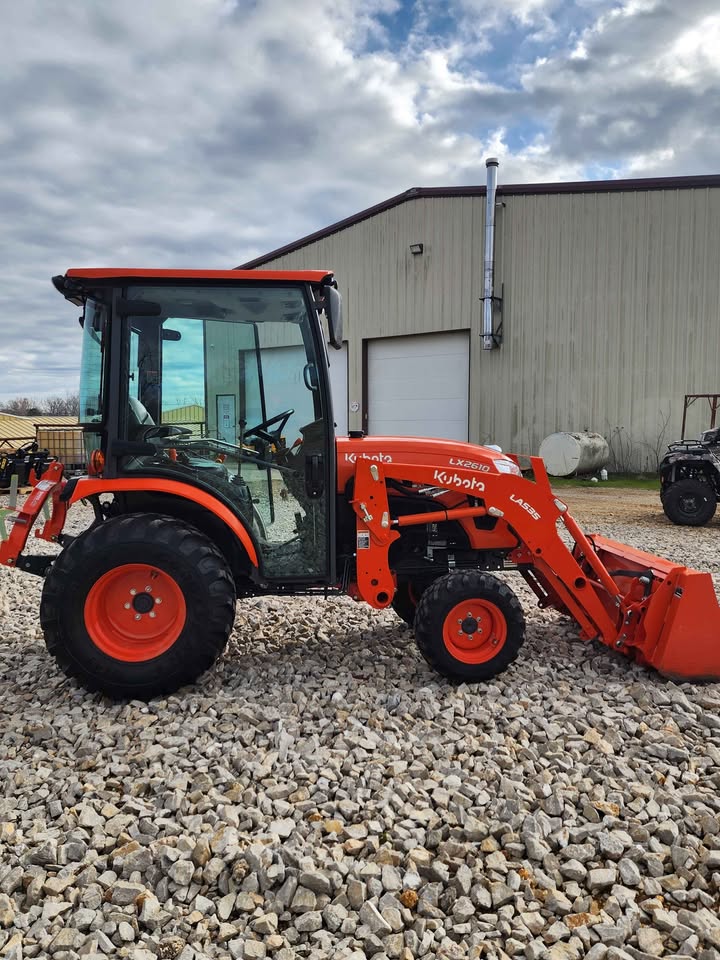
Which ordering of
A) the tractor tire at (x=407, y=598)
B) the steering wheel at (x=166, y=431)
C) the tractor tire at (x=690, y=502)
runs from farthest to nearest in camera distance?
the tractor tire at (x=690, y=502) → the tractor tire at (x=407, y=598) → the steering wheel at (x=166, y=431)

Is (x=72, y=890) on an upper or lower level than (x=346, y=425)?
lower

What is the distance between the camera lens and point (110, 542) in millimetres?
3658

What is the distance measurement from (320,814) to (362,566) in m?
1.54

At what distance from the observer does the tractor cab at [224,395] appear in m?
3.84

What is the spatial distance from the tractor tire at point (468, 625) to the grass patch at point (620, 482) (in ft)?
39.0

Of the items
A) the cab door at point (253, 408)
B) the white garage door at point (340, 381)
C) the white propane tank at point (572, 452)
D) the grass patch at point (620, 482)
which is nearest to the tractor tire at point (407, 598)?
the cab door at point (253, 408)

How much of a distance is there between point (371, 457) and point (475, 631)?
1181mm

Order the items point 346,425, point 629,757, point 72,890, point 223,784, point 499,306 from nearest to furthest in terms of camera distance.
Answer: point 72,890, point 223,784, point 629,757, point 499,306, point 346,425

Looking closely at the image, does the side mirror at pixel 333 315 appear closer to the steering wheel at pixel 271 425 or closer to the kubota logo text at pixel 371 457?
the steering wheel at pixel 271 425

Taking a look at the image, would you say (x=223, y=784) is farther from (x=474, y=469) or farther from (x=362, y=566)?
(x=474, y=469)

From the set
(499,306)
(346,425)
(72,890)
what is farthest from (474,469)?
(346,425)

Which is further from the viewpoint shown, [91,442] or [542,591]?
[542,591]

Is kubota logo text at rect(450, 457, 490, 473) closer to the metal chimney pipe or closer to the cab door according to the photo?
the cab door

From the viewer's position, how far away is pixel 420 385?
1914cm
